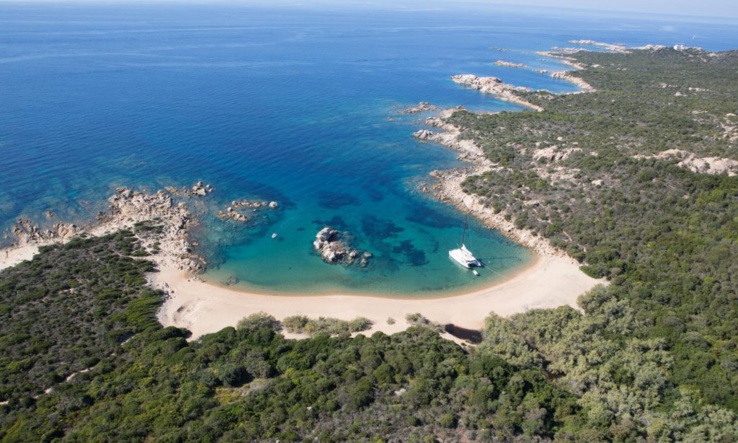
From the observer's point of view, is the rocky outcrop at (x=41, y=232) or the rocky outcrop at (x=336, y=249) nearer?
the rocky outcrop at (x=336, y=249)

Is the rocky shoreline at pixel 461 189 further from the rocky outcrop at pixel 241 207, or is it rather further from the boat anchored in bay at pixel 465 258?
the rocky outcrop at pixel 241 207

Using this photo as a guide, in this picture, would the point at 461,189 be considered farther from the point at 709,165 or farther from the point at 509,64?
the point at 509,64

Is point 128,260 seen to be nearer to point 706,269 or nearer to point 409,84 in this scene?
point 706,269

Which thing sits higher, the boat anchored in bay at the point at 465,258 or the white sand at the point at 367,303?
the boat anchored in bay at the point at 465,258

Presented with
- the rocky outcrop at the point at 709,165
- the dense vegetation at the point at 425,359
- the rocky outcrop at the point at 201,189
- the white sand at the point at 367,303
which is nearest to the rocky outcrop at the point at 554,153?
the rocky outcrop at the point at 709,165

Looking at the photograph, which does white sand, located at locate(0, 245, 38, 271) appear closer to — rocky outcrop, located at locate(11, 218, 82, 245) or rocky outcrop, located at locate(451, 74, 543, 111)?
rocky outcrop, located at locate(11, 218, 82, 245)

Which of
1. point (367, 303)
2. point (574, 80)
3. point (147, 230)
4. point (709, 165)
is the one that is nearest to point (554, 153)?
point (709, 165)
